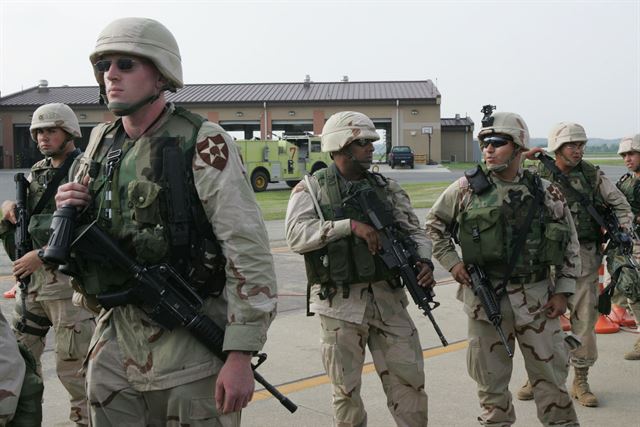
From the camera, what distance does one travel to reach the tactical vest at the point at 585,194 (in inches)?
219

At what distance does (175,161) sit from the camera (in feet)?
7.89

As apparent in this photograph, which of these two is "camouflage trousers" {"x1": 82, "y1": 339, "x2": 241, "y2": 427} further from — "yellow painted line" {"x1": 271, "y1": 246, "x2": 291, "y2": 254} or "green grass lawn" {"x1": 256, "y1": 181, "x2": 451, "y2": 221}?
"green grass lawn" {"x1": 256, "y1": 181, "x2": 451, "y2": 221}

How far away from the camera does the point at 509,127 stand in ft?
13.5

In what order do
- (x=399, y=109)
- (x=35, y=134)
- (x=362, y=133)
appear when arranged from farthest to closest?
(x=399, y=109) → (x=35, y=134) → (x=362, y=133)

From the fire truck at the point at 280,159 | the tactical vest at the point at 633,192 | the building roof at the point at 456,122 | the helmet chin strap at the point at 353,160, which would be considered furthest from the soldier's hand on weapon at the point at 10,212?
the building roof at the point at 456,122

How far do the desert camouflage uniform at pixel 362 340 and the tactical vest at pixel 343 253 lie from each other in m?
0.06

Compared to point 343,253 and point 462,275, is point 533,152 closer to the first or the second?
point 462,275

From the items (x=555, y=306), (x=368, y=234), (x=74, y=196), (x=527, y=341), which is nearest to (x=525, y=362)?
(x=527, y=341)

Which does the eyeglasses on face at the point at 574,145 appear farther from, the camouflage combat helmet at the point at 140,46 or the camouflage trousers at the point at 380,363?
the camouflage combat helmet at the point at 140,46

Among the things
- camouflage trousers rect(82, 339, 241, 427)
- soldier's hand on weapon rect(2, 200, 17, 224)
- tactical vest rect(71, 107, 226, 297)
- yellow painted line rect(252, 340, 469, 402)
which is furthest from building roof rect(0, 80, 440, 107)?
camouflage trousers rect(82, 339, 241, 427)

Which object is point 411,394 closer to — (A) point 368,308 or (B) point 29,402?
(A) point 368,308

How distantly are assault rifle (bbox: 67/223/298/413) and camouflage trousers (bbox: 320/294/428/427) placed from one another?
5.29ft

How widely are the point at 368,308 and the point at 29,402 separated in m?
2.02

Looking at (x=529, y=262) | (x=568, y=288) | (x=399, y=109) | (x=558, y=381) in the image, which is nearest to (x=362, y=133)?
(x=529, y=262)
